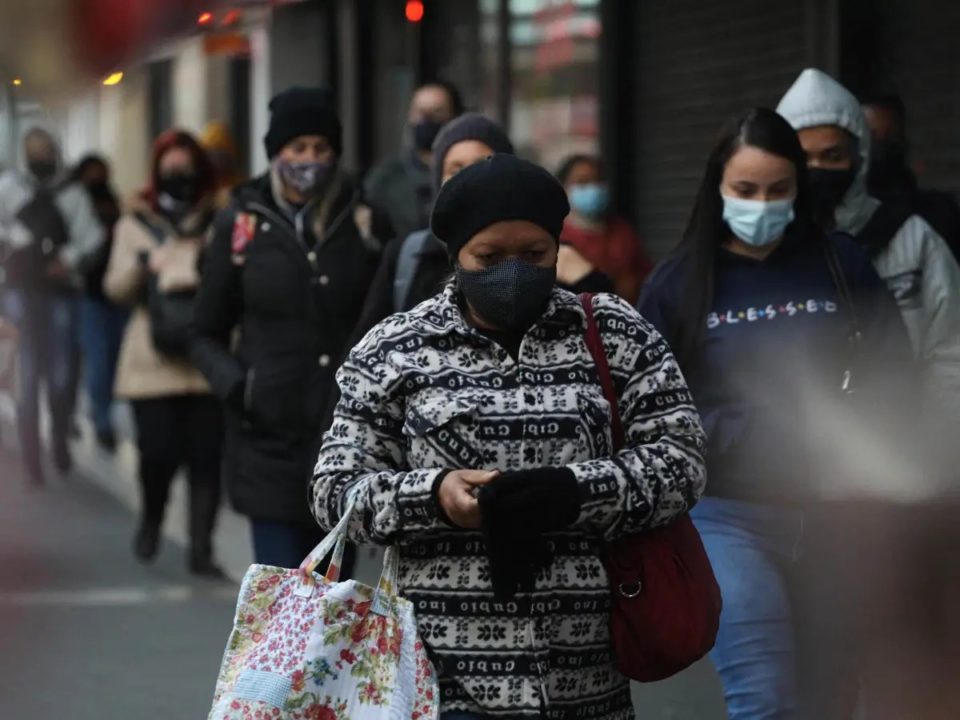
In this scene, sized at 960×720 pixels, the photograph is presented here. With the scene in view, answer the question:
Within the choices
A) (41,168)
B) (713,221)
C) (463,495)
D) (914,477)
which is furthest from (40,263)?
(463,495)

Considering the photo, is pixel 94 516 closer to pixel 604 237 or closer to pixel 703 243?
pixel 604 237

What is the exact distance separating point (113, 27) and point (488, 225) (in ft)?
13.6

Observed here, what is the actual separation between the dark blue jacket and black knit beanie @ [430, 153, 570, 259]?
108 centimetres

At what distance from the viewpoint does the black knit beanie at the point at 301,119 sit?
19.5 feet

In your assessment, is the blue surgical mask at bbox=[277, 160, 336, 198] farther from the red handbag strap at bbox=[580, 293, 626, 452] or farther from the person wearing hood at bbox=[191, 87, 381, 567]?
the red handbag strap at bbox=[580, 293, 626, 452]

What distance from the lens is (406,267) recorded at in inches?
199

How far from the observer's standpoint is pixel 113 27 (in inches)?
286

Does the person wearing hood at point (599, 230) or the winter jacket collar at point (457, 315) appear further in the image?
the person wearing hood at point (599, 230)

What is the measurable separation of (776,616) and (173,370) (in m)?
5.07

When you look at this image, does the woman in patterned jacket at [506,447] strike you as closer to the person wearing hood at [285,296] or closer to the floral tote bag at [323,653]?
the floral tote bag at [323,653]

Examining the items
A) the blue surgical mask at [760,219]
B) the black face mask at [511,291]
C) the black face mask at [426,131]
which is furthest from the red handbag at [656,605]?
the black face mask at [426,131]

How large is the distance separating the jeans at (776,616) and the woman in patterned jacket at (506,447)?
931 millimetres

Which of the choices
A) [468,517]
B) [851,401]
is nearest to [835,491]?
[851,401]

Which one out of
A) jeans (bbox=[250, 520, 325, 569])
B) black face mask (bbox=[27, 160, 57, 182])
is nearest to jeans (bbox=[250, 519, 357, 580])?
jeans (bbox=[250, 520, 325, 569])
